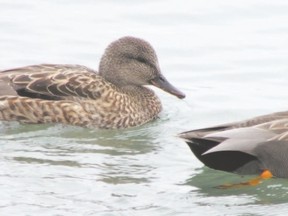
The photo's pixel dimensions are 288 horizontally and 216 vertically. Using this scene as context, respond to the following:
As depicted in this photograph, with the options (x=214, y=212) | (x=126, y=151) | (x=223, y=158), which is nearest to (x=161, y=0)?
(x=126, y=151)

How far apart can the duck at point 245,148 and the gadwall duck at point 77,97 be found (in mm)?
2586

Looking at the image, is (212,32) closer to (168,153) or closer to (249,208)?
(168,153)

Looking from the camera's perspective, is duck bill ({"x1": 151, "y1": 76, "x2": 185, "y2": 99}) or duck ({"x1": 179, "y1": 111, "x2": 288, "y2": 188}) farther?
duck bill ({"x1": 151, "y1": 76, "x2": 185, "y2": 99})

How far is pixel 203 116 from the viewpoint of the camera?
1290 cm

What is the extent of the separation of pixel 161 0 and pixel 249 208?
329 inches

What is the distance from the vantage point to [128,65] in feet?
43.2

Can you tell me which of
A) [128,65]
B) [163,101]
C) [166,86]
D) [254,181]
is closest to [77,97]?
[128,65]

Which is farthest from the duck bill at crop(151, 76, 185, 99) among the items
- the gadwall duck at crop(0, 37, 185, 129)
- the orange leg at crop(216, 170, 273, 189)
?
the orange leg at crop(216, 170, 273, 189)

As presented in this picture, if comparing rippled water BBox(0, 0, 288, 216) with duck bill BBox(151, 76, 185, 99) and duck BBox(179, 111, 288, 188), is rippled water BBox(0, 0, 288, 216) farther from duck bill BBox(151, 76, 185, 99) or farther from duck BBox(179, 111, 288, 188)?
duck bill BBox(151, 76, 185, 99)

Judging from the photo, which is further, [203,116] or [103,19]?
[103,19]

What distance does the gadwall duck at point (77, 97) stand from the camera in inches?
489

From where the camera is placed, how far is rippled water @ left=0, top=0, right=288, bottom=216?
9.30m

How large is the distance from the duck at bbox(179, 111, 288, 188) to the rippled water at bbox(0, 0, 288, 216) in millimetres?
120

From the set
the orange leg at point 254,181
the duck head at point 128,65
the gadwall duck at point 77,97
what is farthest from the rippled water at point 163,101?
the duck head at point 128,65
